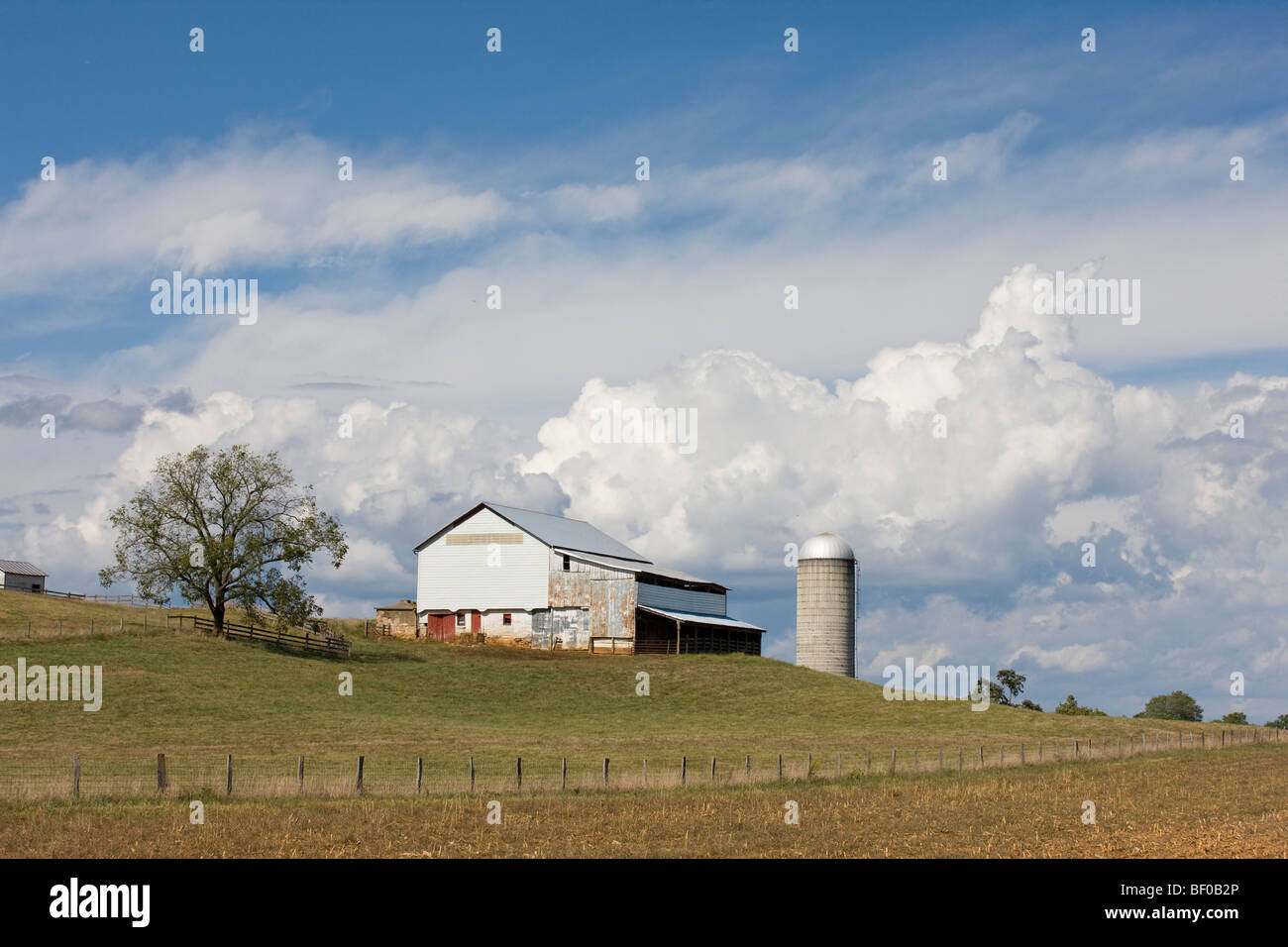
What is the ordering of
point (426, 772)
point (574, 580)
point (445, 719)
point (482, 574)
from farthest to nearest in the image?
point (482, 574) → point (574, 580) → point (445, 719) → point (426, 772)

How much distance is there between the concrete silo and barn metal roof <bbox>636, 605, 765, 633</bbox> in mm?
6632

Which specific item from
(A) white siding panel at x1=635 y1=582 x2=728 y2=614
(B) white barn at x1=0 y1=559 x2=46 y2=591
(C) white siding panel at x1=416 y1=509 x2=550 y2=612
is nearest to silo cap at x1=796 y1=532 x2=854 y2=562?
(A) white siding panel at x1=635 y1=582 x2=728 y2=614

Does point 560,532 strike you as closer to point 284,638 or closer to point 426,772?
point 284,638

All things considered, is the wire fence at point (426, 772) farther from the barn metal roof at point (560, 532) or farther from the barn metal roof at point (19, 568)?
the barn metal roof at point (19, 568)

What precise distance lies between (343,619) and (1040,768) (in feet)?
216

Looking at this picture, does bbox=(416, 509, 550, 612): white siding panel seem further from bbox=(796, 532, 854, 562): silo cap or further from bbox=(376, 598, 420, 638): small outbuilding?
bbox=(796, 532, 854, 562): silo cap

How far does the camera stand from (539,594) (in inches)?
3371

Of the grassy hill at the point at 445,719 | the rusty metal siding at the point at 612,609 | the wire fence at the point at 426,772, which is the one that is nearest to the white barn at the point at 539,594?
the rusty metal siding at the point at 612,609

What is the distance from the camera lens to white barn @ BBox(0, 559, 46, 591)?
117500mm

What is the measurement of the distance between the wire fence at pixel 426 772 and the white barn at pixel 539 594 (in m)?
36.0

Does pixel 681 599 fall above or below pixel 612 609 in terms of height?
above

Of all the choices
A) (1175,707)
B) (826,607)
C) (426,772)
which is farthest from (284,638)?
(1175,707)

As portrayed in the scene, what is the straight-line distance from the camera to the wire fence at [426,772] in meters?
29.1

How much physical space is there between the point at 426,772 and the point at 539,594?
1896 inches
